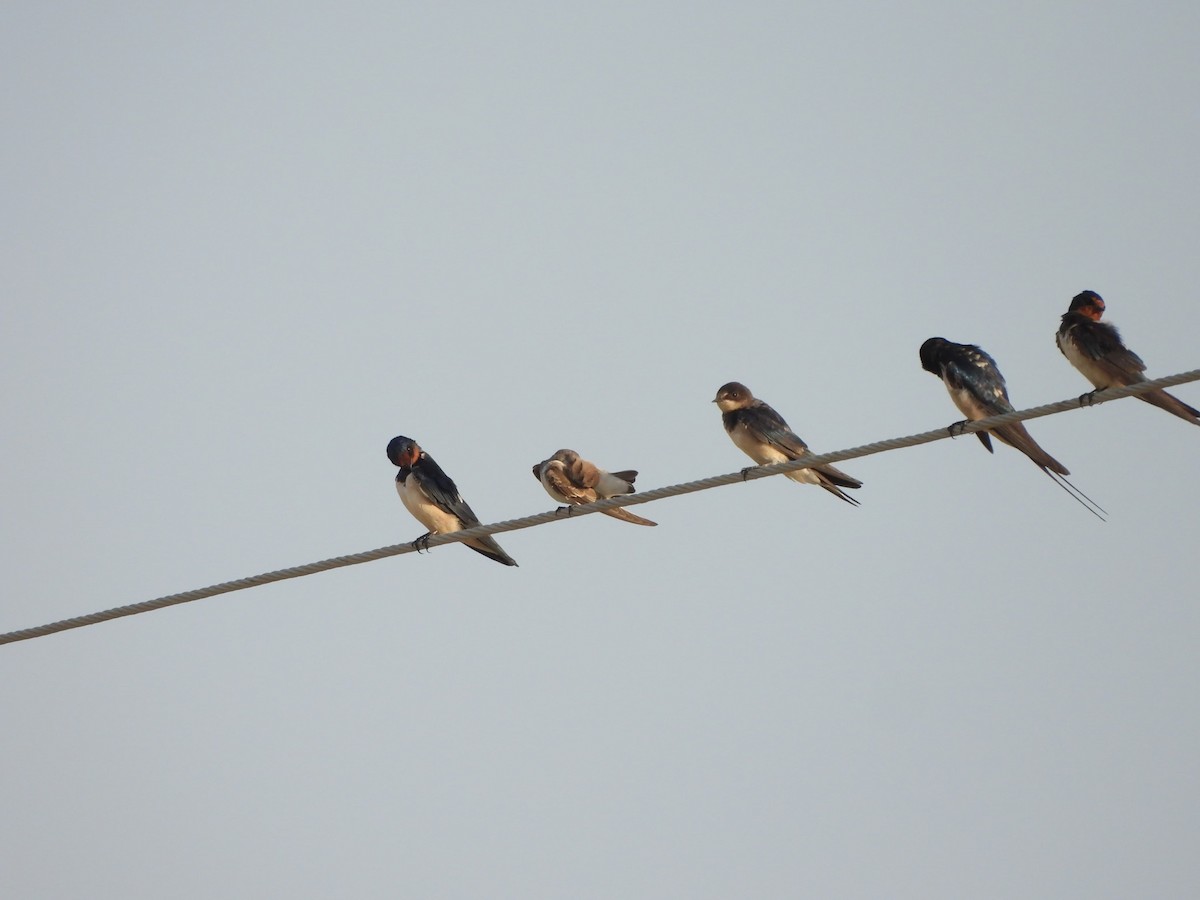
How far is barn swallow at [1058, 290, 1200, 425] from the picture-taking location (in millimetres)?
9406

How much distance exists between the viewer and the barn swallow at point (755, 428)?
10.5 m

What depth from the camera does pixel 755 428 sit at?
10.6 meters

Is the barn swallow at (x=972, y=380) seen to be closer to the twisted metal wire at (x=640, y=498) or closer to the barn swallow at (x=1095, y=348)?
the barn swallow at (x=1095, y=348)

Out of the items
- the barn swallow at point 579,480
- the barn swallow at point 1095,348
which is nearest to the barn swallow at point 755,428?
the barn swallow at point 579,480

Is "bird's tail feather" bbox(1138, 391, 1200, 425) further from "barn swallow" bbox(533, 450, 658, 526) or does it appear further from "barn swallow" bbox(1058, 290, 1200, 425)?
"barn swallow" bbox(533, 450, 658, 526)

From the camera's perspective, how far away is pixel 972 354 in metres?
9.87

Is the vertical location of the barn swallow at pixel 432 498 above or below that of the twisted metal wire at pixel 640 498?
above

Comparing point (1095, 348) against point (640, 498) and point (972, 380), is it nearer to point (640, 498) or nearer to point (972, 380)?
point (972, 380)

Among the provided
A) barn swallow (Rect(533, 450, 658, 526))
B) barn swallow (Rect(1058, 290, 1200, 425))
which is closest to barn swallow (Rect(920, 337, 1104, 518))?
barn swallow (Rect(1058, 290, 1200, 425))

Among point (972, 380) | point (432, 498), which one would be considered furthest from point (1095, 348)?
point (432, 498)

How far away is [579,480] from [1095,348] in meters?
3.23

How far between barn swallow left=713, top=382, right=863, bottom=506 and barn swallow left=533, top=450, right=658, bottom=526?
732mm

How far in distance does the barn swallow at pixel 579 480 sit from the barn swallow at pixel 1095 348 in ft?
9.00

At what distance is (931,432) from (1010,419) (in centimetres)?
33
